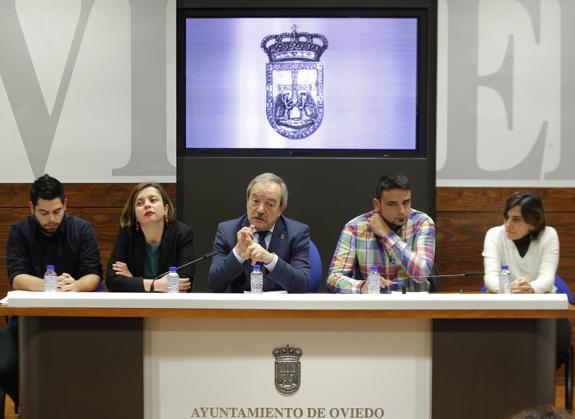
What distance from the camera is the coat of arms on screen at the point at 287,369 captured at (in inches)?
104

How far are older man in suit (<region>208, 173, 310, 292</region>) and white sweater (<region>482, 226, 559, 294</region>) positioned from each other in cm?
105

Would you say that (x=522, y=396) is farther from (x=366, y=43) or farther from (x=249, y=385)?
(x=366, y=43)

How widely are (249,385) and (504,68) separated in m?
2.74

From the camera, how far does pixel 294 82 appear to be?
14.6 ft

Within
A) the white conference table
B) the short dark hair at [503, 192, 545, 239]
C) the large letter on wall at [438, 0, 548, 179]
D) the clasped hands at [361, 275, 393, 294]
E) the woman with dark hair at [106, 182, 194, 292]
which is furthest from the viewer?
the large letter on wall at [438, 0, 548, 179]

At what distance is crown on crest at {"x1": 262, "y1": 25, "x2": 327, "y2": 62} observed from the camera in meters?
4.43

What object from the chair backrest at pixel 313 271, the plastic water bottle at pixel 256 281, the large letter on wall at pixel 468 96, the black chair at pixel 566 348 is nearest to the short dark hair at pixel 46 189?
the plastic water bottle at pixel 256 281

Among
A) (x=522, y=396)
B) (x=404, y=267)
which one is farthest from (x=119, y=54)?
(x=522, y=396)

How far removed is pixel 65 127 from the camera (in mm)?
4430

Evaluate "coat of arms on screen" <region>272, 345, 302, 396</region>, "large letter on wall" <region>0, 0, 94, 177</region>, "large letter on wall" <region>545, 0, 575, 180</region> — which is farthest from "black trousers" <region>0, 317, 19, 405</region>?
"large letter on wall" <region>545, 0, 575, 180</region>

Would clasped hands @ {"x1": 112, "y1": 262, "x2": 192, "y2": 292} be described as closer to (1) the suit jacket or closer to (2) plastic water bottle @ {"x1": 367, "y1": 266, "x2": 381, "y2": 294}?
(1) the suit jacket

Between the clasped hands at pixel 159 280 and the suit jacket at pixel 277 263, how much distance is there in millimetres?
131

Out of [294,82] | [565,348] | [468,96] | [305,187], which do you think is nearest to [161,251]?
[305,187]

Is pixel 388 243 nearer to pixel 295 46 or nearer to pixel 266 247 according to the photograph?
pixel 266 247
